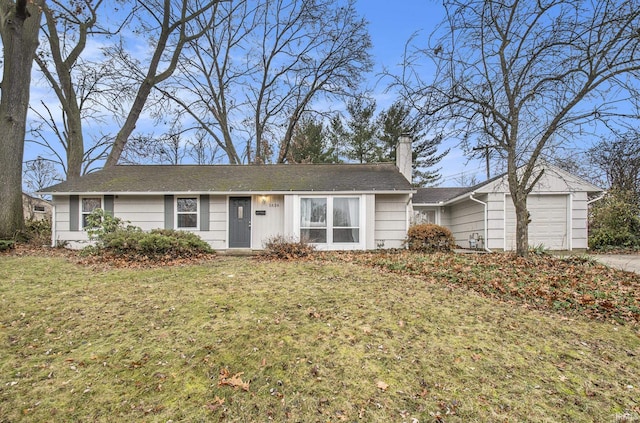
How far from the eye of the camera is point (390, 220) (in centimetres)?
1185

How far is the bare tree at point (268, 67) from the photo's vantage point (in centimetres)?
1880

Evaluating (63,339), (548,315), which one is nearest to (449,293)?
(548,315)

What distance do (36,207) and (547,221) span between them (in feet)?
108

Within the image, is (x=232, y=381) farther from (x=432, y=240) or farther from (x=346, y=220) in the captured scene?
(x=432, y=240)

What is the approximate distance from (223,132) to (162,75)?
18.5 ft

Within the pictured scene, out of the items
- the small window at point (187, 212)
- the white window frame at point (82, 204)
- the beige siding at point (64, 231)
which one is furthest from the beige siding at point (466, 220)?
the beige siding at point (64, 231)

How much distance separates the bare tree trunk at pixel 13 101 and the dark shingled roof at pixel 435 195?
15390 millimetres

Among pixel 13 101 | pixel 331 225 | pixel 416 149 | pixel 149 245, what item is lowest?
pixel 149 245

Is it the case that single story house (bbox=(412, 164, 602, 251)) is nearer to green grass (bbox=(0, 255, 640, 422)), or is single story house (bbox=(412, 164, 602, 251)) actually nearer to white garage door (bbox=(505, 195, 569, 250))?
white garage door (bbox=(505, 195, 569, 250))

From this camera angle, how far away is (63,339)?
151 inches

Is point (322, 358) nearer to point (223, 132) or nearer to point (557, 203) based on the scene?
point (557, 203)

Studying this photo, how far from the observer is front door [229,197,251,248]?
12125 millimetres

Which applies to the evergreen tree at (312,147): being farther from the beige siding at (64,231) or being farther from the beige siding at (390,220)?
the beige siding at (64,231)

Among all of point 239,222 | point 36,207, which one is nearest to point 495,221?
point 239,222
